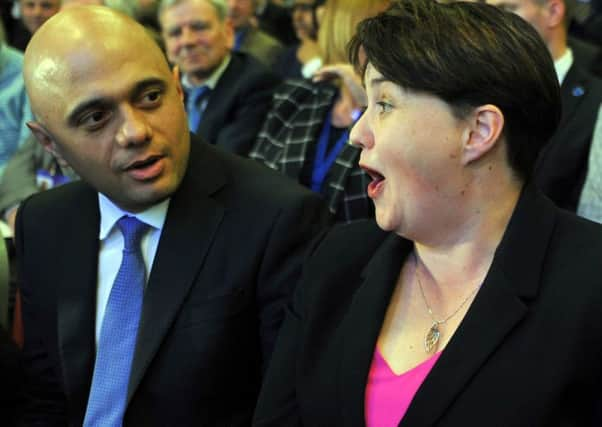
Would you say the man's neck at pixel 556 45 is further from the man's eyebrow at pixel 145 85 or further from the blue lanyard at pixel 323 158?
the man's eyebrow at pixel 145 85

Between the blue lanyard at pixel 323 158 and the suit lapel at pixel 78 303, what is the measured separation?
1.01 m

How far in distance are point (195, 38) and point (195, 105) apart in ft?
0.97

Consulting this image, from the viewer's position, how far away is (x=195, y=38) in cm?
353

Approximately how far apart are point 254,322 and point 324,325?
282 millimetres

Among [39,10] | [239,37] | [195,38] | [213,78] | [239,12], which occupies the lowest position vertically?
[239,37]

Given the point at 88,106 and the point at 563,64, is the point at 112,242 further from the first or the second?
the point at 563,64

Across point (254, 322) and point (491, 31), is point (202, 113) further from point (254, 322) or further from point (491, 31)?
point (491, 31)

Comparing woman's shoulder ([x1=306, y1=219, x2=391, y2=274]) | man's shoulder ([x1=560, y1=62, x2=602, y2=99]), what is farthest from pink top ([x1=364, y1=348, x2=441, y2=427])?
man's shoulder ([x1=560, y1=62, x2=602, y2=99])

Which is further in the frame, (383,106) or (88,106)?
(88,106)

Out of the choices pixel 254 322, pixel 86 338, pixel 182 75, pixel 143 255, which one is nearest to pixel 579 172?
pixel 254 322

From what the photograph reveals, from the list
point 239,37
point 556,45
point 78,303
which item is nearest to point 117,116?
point 78,303

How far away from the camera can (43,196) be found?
189 centimetres

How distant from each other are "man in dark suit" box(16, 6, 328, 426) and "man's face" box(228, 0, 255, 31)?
326cm

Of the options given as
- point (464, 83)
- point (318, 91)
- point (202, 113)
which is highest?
point (464, 83)
